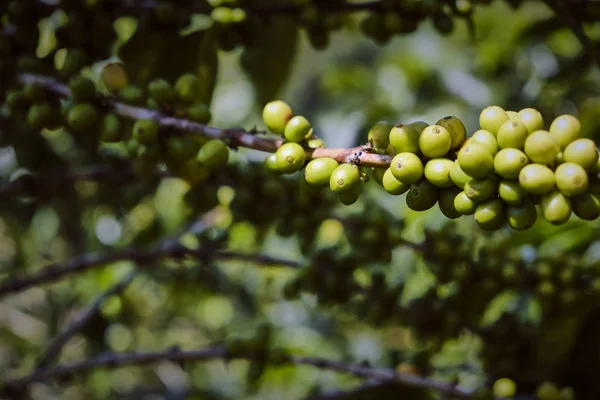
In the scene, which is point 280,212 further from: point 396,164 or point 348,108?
point 348,108

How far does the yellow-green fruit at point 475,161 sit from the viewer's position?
23.4 inches

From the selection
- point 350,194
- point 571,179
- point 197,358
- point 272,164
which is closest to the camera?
point 571,179

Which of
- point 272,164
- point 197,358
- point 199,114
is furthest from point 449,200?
point 197,358

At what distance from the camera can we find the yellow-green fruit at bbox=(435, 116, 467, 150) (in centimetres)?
65

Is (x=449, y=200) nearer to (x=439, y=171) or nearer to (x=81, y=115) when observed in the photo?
(x=439, y=171)

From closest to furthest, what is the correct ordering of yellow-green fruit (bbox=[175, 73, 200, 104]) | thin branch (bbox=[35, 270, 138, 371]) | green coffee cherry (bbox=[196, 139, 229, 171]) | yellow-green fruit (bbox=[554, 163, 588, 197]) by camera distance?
1. yellow-green fruit (bbox=[554, 163, 588, 197])
2. green coffee cherry (bbox=[196, 139, 229, 171])
3. yellow-green fruit (bbox=[175, 73, 200, 104])
4. thin branch (bbox=[35, 270, 138, 371])

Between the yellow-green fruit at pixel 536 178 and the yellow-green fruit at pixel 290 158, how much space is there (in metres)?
0.25

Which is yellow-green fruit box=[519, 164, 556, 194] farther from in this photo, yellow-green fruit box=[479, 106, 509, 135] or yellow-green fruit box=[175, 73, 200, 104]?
yellow-green fruit box=[175, 73, 200, 104]

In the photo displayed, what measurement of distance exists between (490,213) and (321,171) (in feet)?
0.61

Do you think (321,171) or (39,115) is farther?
(39,115)

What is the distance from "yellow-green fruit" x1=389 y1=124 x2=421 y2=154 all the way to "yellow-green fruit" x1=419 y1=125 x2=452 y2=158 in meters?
0.01

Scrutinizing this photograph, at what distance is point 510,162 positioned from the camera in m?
0.60

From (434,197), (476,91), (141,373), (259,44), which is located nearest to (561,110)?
(476,91)

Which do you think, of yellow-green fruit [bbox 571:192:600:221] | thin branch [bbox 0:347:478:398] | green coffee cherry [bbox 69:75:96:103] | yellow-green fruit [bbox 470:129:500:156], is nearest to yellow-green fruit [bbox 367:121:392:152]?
yellow-green fruit [bbox 470:129:500:156]
